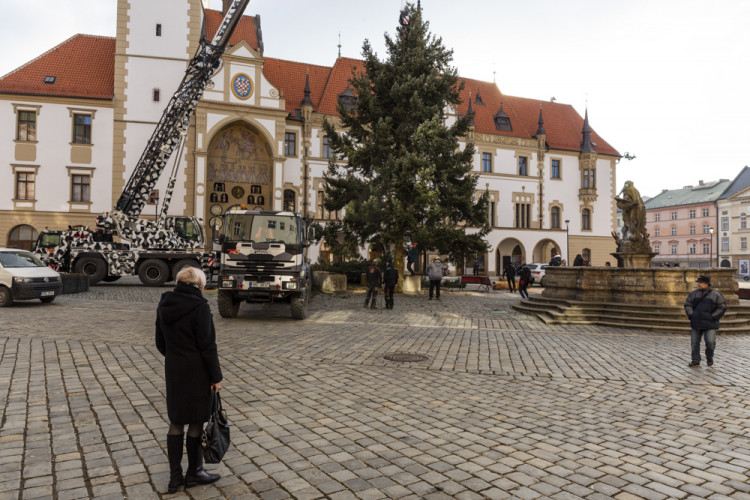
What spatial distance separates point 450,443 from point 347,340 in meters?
5.65

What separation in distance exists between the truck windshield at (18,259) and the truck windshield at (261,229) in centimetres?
704

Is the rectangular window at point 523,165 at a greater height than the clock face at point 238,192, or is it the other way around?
the rectangular window at point 523,165

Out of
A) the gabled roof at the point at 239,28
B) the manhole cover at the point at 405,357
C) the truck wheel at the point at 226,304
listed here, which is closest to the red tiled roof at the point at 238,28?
the gabled roof at the point at 239,28

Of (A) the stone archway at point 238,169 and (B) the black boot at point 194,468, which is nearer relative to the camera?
(B) the black boot at point 194,468

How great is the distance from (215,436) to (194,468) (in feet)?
1.25

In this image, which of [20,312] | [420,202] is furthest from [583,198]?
[20,312]

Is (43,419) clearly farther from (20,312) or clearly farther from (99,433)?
(20,312)

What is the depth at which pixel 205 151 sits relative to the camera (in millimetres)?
34875

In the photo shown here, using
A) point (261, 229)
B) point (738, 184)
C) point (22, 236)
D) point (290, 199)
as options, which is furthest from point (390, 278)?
point (738, 184)

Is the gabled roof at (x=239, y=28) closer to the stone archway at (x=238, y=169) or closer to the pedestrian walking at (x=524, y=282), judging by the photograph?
the stone archway at (x=238, y=169)

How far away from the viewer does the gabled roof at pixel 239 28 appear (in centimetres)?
3878

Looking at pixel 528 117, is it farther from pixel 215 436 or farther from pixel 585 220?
pixel 215 436

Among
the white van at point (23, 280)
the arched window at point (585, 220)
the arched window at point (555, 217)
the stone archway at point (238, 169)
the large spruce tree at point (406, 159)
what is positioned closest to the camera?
the white van at point (23, 280)

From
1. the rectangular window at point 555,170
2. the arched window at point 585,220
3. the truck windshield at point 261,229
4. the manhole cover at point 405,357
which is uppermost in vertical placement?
the rectangular window at point 555,170
